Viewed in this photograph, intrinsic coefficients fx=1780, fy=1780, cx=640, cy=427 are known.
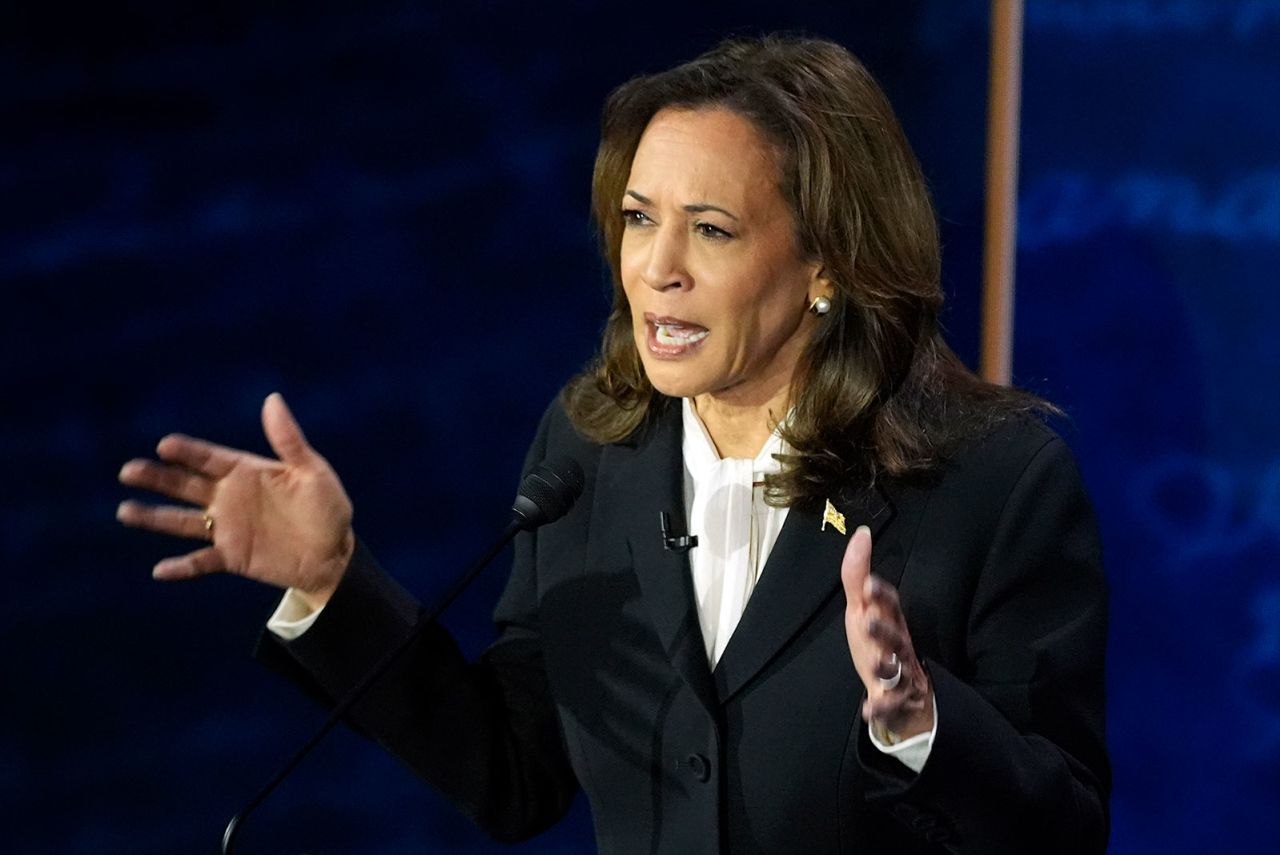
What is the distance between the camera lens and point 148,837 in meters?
3.03

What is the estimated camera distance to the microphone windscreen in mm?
1761

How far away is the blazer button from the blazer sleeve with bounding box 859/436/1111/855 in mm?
184

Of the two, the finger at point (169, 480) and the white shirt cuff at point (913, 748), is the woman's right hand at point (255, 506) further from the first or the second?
the white shirt cuff at point (913, 748)

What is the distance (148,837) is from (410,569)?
631mm

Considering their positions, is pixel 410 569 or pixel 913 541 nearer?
pixel 913 541

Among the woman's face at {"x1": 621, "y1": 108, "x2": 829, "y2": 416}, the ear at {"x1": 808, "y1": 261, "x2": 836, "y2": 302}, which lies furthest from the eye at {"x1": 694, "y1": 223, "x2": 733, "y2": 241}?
the ear at {"x1": 808, "y1": 261, "x2": 836, "y2": 302}

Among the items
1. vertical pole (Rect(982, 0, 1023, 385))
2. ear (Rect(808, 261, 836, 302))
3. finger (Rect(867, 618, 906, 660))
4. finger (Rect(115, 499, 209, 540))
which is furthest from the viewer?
vertical pole (Rect(982, 0, 1023, 385))

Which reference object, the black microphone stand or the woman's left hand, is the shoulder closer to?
the woman's left hand

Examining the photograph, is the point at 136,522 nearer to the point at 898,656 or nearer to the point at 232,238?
the point at 898,656

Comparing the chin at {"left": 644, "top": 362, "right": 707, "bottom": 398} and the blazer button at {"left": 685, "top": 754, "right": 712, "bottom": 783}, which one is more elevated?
the chin at {"left": 644, "top": 362, "right": 707, "bottom": 398}

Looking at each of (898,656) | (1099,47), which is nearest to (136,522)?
(898,656)

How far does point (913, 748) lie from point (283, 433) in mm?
663

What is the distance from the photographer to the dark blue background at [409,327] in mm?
2848

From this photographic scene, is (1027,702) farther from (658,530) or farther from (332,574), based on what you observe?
(332,574)
